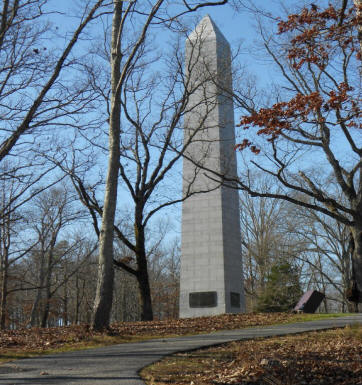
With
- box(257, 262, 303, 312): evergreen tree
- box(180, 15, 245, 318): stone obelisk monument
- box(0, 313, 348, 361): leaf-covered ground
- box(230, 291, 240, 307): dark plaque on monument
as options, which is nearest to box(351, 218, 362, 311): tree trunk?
box(0, 313, 348, 361): leaf-covered ground

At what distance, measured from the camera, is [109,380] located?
454 cm

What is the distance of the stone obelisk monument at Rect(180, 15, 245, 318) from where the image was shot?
55.0 feet

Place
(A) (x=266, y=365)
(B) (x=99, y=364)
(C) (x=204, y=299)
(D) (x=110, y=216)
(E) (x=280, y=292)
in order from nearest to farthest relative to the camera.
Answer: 1. (A) (x=266, y=365)
2. (B) (x=99, y=364)
3. (D) (x=110, y=216)
4. (C) (x=204, y=299)
5. (E) (x=280, y=292)

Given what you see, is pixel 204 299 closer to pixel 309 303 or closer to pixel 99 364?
pixel 309 303

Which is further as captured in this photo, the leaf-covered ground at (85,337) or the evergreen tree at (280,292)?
the evergreen tree at (280,292)

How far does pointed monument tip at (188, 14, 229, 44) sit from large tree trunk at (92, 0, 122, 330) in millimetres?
9007

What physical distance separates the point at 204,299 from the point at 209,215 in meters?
3.14

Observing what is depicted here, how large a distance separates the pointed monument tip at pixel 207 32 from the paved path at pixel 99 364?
13937 mm

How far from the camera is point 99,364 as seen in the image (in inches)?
214

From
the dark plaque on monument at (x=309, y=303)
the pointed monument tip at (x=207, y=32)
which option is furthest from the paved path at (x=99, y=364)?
the pointed monument tip at (x=207, y=32)

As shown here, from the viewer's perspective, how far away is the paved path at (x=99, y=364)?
4617mm

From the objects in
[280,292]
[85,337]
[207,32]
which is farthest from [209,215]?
[85,337]

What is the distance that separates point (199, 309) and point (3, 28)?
39.3ft

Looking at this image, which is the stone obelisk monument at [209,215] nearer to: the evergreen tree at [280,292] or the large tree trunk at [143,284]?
the large tree trunk at [143,284]
